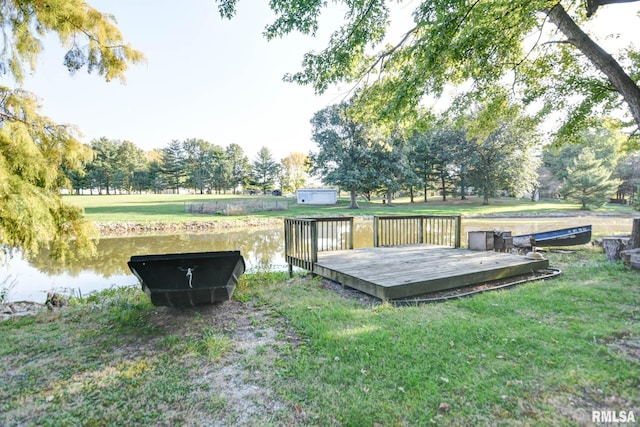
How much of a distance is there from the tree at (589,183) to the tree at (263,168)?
137 feet

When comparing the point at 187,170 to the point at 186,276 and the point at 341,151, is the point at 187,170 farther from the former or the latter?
the point at 186,276

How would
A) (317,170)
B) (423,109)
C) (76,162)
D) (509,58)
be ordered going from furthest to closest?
(317,170), (423,109), (509,58), (76,162)

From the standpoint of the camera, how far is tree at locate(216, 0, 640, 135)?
4301 mm

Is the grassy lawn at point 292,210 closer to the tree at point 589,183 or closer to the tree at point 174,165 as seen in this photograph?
the tree at point 589,183

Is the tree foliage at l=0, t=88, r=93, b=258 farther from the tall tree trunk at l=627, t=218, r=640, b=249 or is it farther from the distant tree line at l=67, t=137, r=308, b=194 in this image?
the distant tree line at l=67, t=137, r=308, b=194

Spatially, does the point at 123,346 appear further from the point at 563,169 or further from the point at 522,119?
→ the point at 563,169

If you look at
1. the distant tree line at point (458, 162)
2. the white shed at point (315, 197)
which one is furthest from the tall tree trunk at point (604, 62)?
the white shed at point (315, 197)

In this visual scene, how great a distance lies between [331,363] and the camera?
2.67 metres

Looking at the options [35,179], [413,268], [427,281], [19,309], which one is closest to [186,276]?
[35,179]

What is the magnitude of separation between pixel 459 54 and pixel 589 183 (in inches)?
A: 1143

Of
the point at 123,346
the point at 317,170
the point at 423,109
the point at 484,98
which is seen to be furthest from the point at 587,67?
the point at 317,170

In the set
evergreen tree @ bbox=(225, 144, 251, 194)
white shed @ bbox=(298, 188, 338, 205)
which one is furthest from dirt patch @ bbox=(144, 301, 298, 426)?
evergreen tree @ bbox=(225, 144, 251, 194)

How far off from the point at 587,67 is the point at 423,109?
3986mm

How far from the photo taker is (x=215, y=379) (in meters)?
2.51
